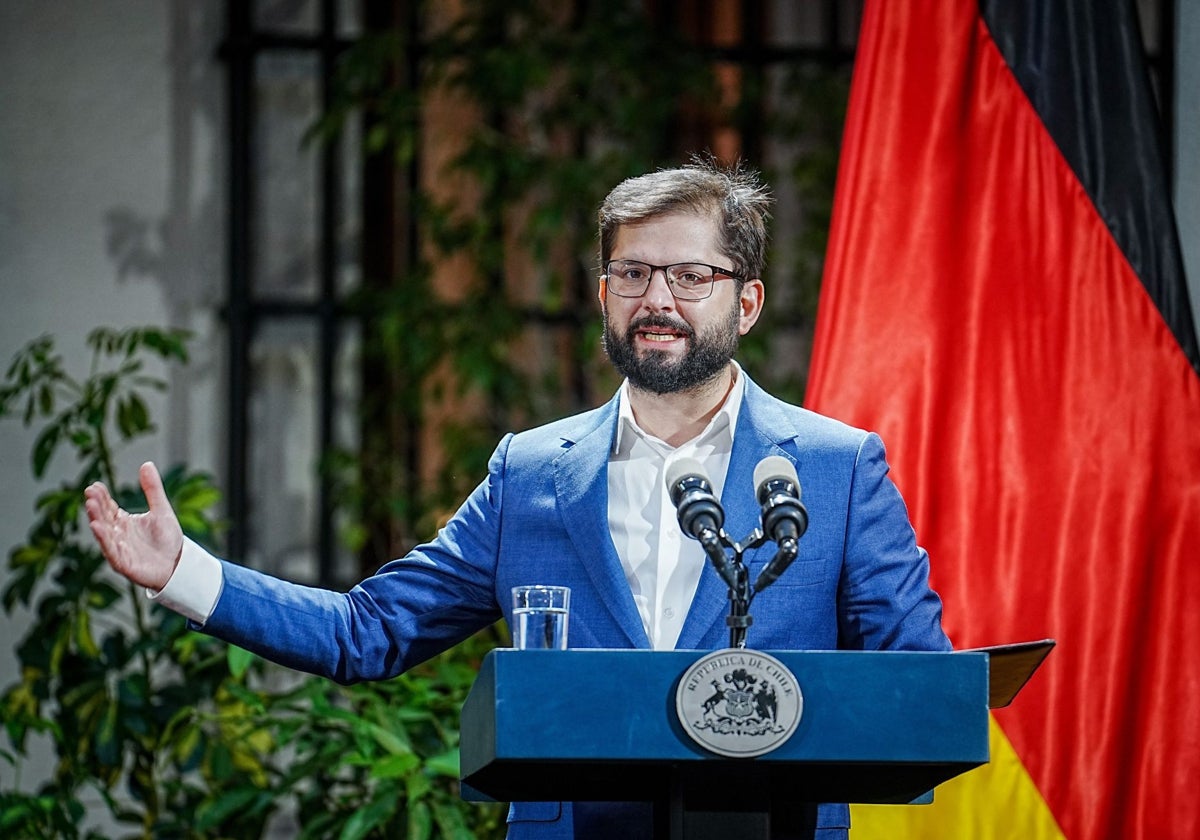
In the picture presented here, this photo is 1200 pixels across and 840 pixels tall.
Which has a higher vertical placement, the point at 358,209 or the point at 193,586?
the point at 358,209

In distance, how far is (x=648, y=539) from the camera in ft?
6.40

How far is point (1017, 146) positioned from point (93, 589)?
1942 millimetres

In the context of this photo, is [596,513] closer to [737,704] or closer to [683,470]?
[683,470]

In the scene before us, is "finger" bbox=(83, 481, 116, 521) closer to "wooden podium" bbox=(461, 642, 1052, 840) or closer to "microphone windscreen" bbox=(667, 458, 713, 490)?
"wooden podium" bbox=(461, 642, 1052, 840)

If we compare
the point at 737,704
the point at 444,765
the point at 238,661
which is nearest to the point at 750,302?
the point at 737,704

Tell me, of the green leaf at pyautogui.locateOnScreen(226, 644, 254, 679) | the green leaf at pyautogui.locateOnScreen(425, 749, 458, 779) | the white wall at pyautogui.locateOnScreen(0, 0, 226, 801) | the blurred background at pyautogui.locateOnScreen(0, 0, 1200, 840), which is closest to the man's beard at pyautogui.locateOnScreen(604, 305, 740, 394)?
the green leaf at pyautogui.locateOnScreen(425, 749, 458, 779)

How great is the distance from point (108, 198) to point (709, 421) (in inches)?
112

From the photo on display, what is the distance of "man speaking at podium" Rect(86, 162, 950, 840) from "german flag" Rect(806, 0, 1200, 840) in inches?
21.9

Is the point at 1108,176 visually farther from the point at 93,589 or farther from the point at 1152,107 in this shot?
the point at 93,589

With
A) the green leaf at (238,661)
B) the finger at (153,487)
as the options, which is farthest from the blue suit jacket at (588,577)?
the green leaf at (238,661)

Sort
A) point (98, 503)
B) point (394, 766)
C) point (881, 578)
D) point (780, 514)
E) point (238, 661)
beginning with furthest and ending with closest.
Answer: point (238, 661) < point (394, 766) < point (881, 578) < point (98, 503) < point (780, 514)

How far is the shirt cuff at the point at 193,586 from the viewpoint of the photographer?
179 cm

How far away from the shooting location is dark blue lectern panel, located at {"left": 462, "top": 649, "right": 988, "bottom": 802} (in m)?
1.37

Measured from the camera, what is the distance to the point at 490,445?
4.42 metres
